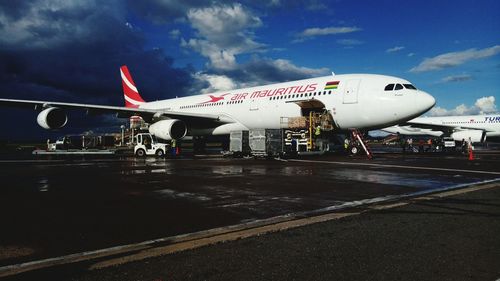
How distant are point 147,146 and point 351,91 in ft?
48.1

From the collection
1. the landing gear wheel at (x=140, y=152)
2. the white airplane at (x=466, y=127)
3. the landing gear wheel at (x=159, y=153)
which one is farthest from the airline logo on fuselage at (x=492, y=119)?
the landing gear wheel at (x=140, y=152)

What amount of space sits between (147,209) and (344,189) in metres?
4.27

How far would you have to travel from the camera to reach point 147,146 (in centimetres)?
2591

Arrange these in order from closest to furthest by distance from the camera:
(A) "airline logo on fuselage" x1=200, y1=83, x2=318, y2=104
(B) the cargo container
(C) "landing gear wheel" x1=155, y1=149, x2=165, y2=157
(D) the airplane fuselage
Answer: (D) the airplane fuselage
(B) the cargo container
(A) "airline logo on fuselage" x1=200, y1=83, x2=318, y2=104
(C) "landing gear wheel" x1=155, y1=149, x2=165, y2=157

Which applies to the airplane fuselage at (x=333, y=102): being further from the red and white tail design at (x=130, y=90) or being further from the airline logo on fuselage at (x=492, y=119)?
the airline logo on fuselage at (x=492, y=119)

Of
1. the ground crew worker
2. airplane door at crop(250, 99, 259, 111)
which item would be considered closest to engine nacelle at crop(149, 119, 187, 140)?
airplane door at crop(250, 99, 259, 111)

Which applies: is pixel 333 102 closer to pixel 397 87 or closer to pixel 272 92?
pixel 397 87

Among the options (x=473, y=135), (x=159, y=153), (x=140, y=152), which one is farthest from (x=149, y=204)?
(x=473, y=135)

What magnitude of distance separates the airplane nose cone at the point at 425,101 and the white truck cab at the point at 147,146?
16284mm

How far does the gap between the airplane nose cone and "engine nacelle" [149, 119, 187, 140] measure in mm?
13877

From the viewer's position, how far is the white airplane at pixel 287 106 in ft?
58.8

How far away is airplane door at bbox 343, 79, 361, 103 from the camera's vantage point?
738 inches

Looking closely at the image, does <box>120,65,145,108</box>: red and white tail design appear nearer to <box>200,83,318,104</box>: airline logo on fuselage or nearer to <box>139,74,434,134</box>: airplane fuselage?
<box>200,83,318,104</box>: airline logo on fuselage

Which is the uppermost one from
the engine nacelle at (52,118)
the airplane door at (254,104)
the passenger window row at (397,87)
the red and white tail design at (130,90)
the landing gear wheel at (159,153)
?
the red and white tail design at (130,90)
